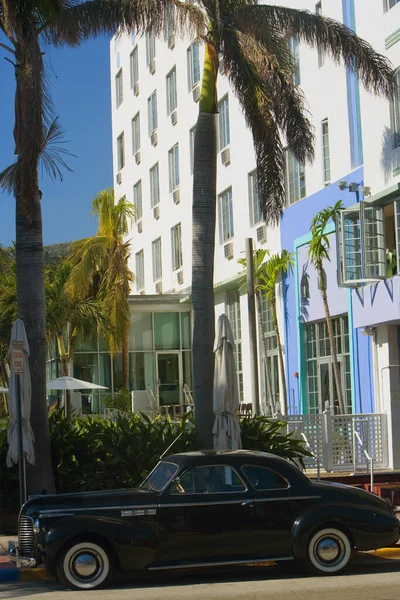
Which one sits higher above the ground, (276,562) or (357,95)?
(357,95)

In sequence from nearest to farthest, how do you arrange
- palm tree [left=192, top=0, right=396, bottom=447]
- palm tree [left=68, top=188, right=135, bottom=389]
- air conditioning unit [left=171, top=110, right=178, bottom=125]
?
palm tree [left=192, top=0, right=396, bottom=447], palm tree [left=68, top=188, right=135, bottom=389], air conditioning unit [left=171, top=110, right=178, bottom=125]

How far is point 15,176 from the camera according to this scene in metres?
15.5

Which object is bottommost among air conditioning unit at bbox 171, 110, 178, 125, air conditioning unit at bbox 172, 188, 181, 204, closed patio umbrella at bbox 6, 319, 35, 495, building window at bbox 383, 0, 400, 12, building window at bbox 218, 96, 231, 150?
closed patio umbrella at bbox 6, 319, 35, 495

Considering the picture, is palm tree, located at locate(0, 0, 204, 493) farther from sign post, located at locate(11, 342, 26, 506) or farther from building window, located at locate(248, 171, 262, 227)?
building window, located at locate(248, 171, 262, 227)

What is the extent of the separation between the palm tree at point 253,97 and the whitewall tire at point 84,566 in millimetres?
5597

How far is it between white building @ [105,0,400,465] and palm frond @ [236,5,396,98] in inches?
77.7

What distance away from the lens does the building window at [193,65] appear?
35719mm

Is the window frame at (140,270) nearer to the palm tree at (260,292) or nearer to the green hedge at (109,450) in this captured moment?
the palm tree at (260,292)

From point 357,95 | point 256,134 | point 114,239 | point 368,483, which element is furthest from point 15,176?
point 114,239

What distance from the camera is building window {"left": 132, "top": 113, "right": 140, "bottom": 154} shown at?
44.5m

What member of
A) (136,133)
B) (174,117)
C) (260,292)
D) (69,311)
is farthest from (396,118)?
(136,133)

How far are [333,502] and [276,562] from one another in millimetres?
1559

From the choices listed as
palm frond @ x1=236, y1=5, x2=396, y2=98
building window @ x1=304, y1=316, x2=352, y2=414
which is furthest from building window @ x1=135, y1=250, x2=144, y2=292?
palm frond @ x1=236, y1=5, x2=396, y2=98

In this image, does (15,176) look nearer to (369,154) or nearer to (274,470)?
(274,470)
